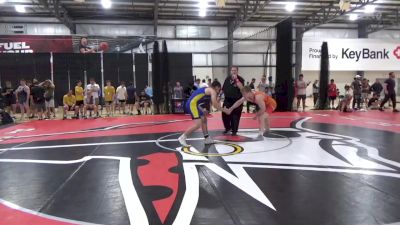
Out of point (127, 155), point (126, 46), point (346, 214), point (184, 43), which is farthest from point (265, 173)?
point (184, 43)

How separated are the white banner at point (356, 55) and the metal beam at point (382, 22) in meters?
1.20

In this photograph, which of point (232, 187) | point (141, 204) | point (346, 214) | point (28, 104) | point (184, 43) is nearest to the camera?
point (346, 214)

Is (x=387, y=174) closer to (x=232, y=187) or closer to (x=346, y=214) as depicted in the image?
Answer: (x=346, y=214)

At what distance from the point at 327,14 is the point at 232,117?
53.6 feet

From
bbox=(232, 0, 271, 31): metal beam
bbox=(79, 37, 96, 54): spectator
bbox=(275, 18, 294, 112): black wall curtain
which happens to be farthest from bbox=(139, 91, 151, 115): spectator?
bbox=(232, 0, 271, 31): metal beam

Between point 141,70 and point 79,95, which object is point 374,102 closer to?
point 141,70

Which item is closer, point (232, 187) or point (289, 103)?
point (232, 187)

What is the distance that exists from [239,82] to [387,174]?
356 centimetres

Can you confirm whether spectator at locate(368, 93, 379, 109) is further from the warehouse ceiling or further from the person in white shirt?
the person in white shirt

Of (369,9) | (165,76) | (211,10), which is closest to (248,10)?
(211,10)

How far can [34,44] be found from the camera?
15977 mm

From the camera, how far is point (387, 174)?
403cm

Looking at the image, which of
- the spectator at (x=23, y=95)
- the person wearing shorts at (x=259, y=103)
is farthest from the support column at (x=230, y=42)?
the person wearing shorts at (x=259, y=103)

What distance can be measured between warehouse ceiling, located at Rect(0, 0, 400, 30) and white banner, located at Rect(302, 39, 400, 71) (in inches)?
57.6
